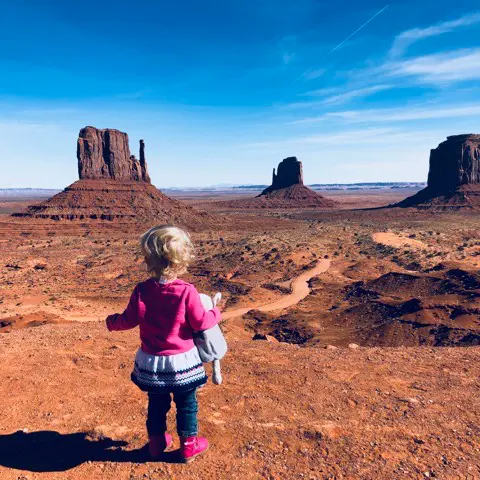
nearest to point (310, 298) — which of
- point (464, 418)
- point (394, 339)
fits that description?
point (394, 339)

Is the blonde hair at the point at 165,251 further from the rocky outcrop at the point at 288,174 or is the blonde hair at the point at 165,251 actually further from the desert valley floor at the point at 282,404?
the rocky outcrop at the point at 288,174

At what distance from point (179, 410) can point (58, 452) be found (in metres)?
1.81

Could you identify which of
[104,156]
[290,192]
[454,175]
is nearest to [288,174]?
[290,192]

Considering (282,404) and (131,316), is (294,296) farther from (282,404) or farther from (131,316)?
(131,316)

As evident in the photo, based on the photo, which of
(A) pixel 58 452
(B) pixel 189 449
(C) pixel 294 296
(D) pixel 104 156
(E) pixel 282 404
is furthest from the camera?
(D) pixel 104 156

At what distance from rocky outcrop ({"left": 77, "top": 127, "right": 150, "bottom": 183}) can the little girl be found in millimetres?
85840

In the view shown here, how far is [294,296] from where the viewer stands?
26.8 m

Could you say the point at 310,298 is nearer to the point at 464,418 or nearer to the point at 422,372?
the point at 422,372

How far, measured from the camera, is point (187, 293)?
3949 millimetres

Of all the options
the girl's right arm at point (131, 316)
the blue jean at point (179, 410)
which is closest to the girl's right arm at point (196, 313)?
the girl's right arm at point (131, 316)

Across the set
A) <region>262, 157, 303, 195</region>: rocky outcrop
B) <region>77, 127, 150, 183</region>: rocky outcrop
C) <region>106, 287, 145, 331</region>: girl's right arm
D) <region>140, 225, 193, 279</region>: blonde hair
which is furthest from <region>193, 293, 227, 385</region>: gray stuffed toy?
<region>262, 157, 303, 195</region>: rocky outcrop

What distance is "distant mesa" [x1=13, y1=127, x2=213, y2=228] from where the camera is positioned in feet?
231

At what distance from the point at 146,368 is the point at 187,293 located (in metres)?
0.96

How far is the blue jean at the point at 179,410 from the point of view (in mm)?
4262
